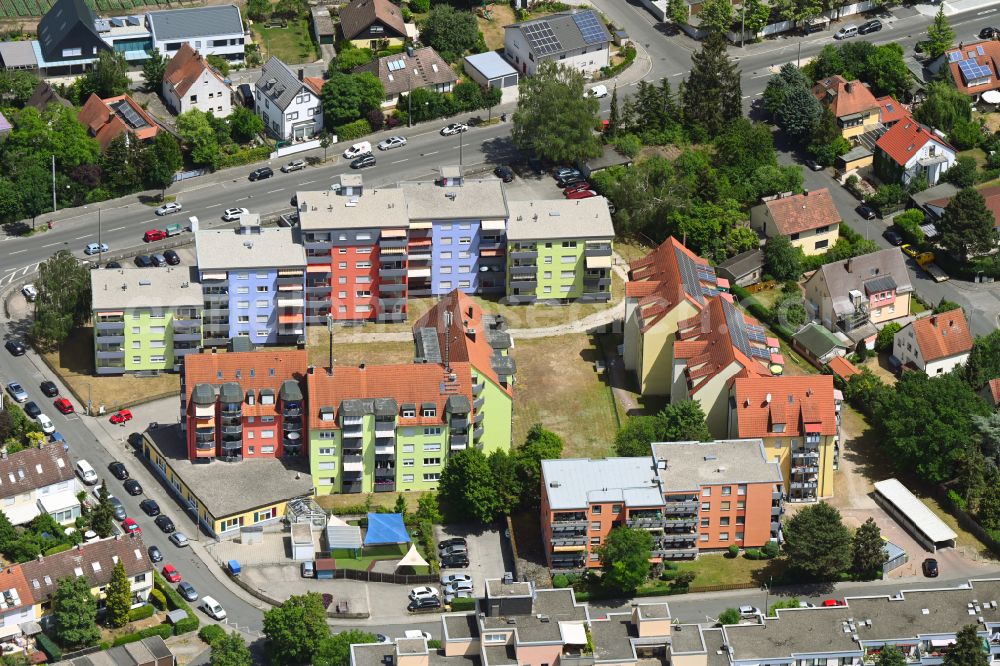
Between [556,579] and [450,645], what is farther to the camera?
[556,579]

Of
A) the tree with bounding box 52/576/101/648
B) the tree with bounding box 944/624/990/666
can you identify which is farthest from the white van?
the tree with bounding box 944/624/990/666

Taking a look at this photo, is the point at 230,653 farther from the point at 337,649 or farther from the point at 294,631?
the point at 337,649

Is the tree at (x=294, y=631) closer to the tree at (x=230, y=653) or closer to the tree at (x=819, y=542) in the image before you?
the tree at (x=230, y=653)

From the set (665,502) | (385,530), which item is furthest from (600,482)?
(385,530)

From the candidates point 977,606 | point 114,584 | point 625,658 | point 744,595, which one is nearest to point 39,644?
point 114,584

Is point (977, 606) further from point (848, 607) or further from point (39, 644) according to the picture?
point (39, 644)

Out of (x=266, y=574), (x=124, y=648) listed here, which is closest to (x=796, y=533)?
(x=266, y=574)
